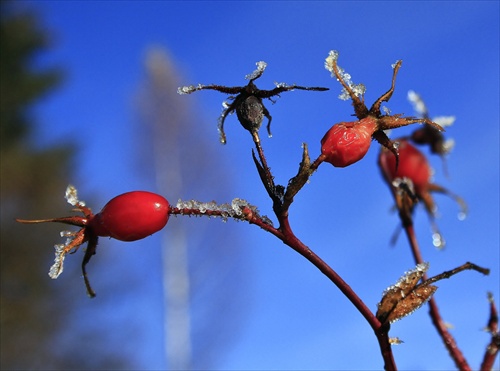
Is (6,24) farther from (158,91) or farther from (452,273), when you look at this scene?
(452,273)

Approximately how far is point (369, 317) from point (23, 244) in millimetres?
20295

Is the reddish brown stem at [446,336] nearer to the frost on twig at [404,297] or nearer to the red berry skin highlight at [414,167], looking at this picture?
the frost on twig at [404,297]

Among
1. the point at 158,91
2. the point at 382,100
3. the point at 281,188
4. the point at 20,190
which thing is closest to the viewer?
the point at 281,188

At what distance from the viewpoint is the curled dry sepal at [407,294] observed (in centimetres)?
114

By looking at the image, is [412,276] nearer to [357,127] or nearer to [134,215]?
[357,127]

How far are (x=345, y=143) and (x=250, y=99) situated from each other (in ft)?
0.68

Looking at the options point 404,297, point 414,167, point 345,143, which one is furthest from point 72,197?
point 414,167

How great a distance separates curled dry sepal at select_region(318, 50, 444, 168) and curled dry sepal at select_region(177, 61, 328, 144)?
96 mm

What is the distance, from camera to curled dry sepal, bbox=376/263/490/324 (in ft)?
3.75

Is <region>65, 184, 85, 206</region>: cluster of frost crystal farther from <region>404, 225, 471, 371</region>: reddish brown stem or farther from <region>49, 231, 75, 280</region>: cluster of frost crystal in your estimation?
<region>404, 225, 471, 371</region>: reddish brown stem

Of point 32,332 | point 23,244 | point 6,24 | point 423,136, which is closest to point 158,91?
point 6,24

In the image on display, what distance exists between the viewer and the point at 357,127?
1259 millimetres

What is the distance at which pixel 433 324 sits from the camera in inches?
66.3

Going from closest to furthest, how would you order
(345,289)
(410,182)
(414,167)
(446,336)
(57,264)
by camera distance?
1. (345,289)
2. (57,264)
3. (446,336)
4. (410,182)
5. (414,167)
